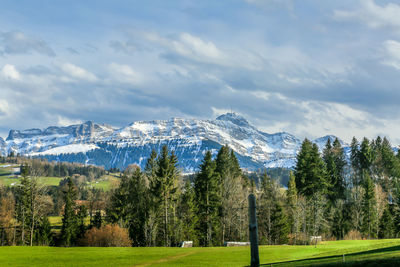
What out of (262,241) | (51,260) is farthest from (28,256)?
(262,241)

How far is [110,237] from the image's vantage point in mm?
77688

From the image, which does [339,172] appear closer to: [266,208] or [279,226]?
[266,208]

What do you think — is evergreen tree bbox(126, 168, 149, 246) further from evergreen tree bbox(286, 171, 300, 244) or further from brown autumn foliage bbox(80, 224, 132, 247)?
evergreen tree bbox(286, 171, 300, 244)

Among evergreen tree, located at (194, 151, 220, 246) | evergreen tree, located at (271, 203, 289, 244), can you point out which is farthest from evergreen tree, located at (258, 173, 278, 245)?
evergreen tree, located at (194, 151, 220, 246)

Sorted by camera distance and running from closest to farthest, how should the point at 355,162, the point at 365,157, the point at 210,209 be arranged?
the point at 210,209 < the point at 365,157 < the point at 355,162

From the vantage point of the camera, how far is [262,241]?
78.8 meters

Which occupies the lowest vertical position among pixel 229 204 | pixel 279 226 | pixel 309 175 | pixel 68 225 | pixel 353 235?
pixel 353 235

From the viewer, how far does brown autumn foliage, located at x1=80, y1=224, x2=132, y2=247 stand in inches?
3031

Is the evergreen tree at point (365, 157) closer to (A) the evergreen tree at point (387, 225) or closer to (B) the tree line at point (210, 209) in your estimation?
(B) the tree line at point (210, 209)

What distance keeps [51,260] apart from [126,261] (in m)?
9.10

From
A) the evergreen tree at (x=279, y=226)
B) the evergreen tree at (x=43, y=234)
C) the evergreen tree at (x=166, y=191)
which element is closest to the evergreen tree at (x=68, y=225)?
the evergreen tree at (x=43, y=234)

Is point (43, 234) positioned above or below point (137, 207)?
below

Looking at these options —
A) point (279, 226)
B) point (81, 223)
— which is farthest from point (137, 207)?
point (279, 226)

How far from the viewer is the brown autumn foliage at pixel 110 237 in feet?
253
